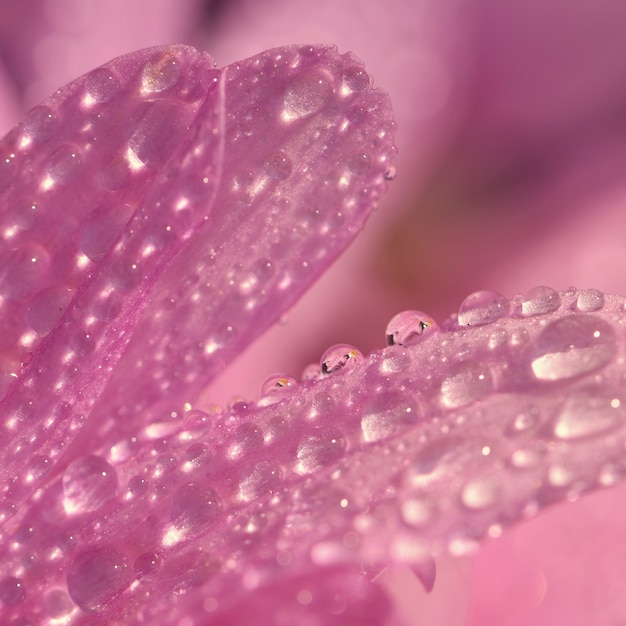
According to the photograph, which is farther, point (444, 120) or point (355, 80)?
point (444, 120)

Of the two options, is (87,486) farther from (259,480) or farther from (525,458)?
A: (525,458)

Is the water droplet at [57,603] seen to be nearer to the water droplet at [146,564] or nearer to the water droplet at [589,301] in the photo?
the water droplet at [146,564]

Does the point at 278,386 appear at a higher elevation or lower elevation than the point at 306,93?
lower

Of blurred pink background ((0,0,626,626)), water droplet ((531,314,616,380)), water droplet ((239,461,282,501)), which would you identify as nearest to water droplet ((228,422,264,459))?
water droplet ((239,461,282,501))

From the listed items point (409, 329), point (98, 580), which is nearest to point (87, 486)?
point (98, 580)

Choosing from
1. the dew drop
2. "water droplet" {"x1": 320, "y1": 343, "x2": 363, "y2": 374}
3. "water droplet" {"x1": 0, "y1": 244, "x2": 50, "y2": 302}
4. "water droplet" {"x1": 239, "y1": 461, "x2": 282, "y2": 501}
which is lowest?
"water droplet" {"x1": 239, "y1": 461, "x2": 282, "y2": 501}

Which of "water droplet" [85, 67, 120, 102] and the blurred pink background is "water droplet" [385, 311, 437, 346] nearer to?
"water droplet" [85, 67, 120, 102]
